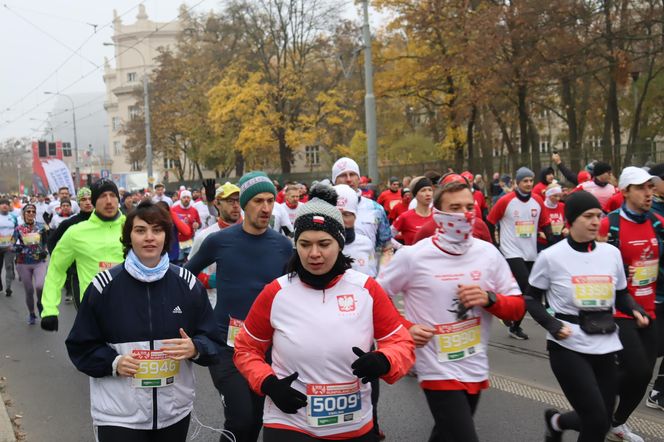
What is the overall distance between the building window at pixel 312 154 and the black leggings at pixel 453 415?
2139 inches

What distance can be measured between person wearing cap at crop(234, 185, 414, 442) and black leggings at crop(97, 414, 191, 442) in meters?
0.61

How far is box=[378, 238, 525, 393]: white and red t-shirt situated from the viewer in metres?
4.11

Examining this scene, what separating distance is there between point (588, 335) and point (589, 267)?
0.42m

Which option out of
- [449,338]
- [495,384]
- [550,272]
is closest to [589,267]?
[550,272]

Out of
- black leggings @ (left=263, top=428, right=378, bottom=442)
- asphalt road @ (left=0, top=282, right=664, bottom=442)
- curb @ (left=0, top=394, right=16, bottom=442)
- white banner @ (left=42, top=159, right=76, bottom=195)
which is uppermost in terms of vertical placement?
white banner @ (left=42, top=159, right=76, bottom=195)

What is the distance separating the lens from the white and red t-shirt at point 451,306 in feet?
13.5

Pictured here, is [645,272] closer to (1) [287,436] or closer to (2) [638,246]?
(2) [638,246]

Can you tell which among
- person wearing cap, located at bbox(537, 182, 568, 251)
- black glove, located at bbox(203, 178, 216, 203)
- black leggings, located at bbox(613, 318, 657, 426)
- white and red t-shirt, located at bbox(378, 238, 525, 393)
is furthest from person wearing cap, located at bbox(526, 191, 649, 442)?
person wearing cap, located at bbox(537, 182, 568, 251)

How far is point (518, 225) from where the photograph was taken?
9031 millimetres

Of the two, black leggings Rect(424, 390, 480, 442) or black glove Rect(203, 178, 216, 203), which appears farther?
black glove Rect(203, 178, 216, 203)

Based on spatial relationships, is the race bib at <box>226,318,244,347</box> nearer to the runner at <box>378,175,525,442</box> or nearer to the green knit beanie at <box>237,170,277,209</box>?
the green knit beanie at <box>237,170,277,209</box>

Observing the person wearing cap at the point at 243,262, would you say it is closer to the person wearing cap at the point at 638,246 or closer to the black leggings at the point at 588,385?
the black leggings at the point at 588,385

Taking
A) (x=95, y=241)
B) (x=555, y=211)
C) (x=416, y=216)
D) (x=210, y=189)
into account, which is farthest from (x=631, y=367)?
(x=555, y=211)

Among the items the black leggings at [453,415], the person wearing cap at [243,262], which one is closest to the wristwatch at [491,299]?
the black leggings at [453,415]
